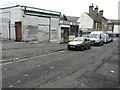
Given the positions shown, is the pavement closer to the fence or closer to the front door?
the front door

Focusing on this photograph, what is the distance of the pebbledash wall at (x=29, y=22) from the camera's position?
75.5ft

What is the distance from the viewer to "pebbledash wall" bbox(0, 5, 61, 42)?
23.0m

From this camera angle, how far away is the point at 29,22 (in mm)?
23688

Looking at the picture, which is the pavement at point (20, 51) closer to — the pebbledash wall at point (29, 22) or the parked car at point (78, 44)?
the parked car at point (78, 44)

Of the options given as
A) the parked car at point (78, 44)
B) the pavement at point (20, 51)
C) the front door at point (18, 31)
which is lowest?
the pavement at point (20, 51)

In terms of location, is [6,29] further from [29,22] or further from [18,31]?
[29,22]

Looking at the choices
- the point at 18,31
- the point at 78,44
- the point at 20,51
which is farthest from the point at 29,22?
the point at 20,51

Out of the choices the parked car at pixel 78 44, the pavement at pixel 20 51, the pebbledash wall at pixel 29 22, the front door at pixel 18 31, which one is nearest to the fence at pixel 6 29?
the pebbledash wall at pixel 29 22

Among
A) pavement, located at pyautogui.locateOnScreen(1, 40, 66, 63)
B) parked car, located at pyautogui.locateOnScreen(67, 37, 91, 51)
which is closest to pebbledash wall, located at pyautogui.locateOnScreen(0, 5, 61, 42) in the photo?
pavement, located at pyautogui.locateOnScreen(1, 40, 66, 63)

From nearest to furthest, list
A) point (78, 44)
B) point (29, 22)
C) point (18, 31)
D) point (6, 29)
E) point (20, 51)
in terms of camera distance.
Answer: point (20, 51) < point (78, 44) < point (18, 31) < point (29, 22) < point (6, 29)

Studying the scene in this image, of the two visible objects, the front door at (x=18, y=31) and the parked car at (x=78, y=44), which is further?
the front door at (x=18, y=31)

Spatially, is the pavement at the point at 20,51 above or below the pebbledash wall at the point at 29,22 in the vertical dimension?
below

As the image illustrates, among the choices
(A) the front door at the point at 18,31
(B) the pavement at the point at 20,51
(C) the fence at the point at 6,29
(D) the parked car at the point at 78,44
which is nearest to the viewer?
(B) the pavement at the point at 20,51

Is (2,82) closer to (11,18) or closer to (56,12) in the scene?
(11,18)
